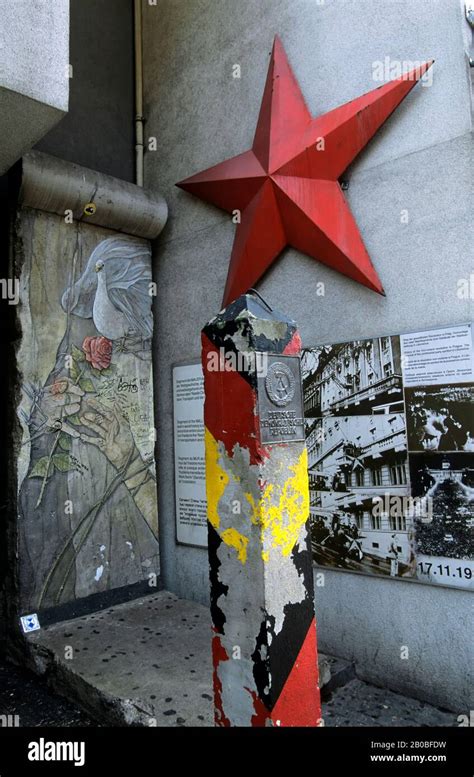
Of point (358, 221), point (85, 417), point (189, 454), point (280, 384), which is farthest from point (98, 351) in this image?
point (280, 384)

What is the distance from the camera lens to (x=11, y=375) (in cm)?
370

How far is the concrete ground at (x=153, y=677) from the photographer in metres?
2.67

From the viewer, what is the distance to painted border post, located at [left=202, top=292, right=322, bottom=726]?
73.4 inches

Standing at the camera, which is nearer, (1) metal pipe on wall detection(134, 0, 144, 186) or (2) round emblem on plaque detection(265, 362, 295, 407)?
(2) round emblem on plaque detection(265, 362, 295, 407)

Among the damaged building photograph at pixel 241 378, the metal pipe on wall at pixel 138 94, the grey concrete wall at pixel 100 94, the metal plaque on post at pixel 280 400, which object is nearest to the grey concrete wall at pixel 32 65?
the damaged building photograph at pixel 241 378

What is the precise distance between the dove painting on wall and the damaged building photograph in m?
0.02

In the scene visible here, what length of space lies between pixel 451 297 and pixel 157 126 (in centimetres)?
322

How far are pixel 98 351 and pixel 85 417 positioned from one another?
520mm

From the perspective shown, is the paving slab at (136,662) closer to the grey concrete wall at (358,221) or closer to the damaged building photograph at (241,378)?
the damaged building photograph at (241,378)

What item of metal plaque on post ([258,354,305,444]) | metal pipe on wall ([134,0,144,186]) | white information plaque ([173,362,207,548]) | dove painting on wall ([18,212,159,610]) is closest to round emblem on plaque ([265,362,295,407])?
metal plaque on post ([258,354,305,444])

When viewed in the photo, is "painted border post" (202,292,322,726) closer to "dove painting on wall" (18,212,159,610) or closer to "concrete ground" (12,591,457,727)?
"concrete ground" (12,591,457,727)

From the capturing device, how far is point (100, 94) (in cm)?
462

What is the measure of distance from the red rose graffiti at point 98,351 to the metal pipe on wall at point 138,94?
5.30ft
